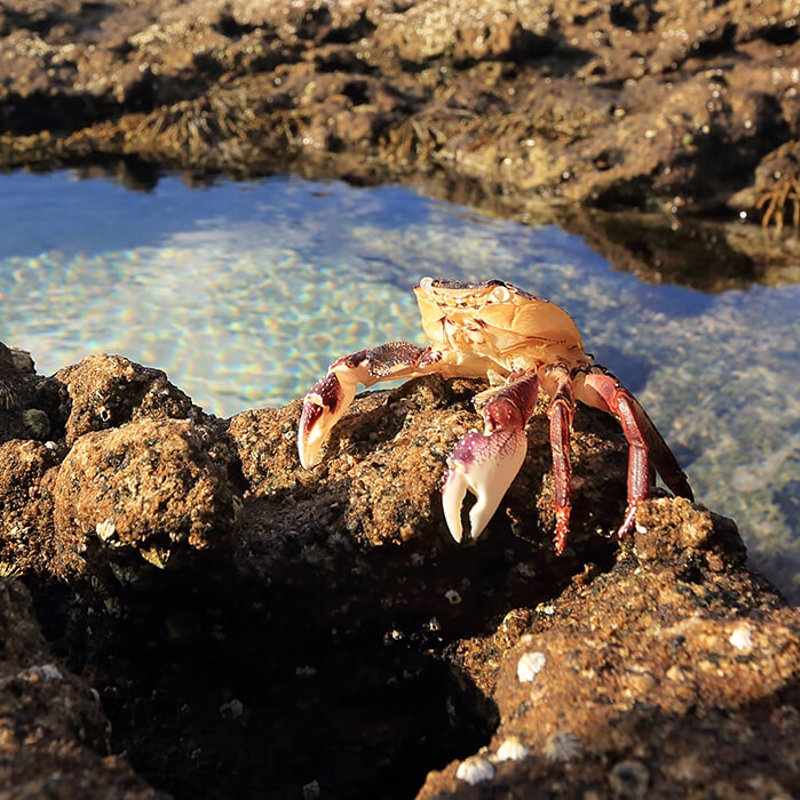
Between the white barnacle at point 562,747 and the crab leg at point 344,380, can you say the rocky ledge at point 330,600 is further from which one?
the white barnacle at point 562,747

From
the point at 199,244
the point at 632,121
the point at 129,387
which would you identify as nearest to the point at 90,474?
the point at 129,387

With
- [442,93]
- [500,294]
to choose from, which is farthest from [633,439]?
[442,93]

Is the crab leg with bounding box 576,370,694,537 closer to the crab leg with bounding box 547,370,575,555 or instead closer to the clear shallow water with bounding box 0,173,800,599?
the crab leg with bounding box 547,370,575,555

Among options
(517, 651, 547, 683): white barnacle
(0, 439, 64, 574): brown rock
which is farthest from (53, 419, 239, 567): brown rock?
(517, 651, 547, 683): white barnacle

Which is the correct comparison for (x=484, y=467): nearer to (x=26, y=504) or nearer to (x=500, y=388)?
(x=500, y=388)

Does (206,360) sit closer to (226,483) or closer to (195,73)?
(226,483)

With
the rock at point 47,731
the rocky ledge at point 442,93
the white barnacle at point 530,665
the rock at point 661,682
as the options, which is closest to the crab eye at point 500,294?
the rock at point 661,682
